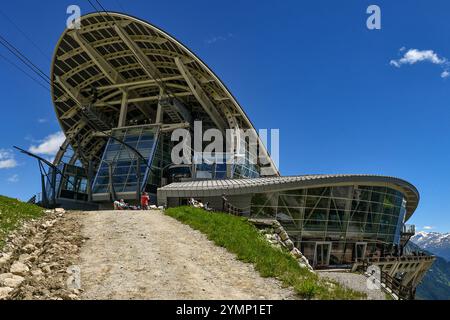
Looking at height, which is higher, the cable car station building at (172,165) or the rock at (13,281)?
the cable car station building at (172,165)

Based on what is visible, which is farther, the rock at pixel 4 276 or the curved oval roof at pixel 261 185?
the curved oval roof at pixel 261 185

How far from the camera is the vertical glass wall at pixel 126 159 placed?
48625mm

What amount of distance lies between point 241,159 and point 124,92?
1984 centimetres

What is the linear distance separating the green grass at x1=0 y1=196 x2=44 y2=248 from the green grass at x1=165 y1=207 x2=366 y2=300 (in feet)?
22.1

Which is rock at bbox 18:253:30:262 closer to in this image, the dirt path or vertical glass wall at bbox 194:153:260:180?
the dirt path

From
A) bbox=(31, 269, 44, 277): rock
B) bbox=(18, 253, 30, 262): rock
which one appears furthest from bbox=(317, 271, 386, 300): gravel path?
bbox=(18, 253, 30, 262): rock

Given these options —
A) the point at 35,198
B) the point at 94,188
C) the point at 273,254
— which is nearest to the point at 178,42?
the point at 94,188

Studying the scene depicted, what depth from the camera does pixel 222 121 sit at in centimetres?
5541

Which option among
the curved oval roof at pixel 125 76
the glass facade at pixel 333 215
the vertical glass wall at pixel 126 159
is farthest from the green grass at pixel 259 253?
the curved oval roof at pixel 125 76

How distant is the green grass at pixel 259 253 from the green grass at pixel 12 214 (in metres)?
6.73

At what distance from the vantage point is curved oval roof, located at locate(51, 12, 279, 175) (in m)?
46.9

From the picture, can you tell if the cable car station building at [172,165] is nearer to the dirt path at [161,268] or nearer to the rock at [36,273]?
the dirt path at [161,268]

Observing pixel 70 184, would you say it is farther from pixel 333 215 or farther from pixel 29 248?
pixel 29 248

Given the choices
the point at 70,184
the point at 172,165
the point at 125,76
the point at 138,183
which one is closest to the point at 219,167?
the point at 172,165
